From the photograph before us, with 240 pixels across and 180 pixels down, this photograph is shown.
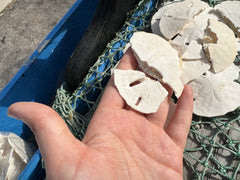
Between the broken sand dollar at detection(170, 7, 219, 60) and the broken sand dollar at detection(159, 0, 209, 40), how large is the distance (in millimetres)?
35

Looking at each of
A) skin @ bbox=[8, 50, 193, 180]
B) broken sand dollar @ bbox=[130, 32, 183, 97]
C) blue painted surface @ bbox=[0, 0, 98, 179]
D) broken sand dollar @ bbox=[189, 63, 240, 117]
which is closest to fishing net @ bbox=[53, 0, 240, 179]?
broken sand dollar @ bbox=[189, 63, 240, 117]

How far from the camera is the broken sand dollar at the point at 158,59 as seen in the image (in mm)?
1112

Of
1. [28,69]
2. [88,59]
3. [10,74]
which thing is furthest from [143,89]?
[10,74]

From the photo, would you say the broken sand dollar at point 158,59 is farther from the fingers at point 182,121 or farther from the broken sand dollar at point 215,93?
the broken sand dollar at point 215,93

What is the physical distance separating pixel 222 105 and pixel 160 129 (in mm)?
396

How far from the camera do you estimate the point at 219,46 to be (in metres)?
1.23

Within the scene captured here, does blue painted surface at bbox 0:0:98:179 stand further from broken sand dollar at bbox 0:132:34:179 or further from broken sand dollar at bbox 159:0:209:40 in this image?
broken sand dollar at bbox 159:0:209:40

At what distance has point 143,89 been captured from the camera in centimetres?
110

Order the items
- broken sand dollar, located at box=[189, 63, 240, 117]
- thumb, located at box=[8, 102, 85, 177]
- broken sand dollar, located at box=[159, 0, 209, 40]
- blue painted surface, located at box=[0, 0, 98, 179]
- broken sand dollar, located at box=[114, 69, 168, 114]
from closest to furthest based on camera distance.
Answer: thumb, located at box=[8, 102, 85, 177]
broken sand dollar, located at box=[114, 69, 168, 114]
broken sand dollar, located at box=[189, 63, 240, 117]
broken sand dollar, located at box=[159, 0, 209, 40]
blue painted surface, located at box=[0, 0, 98, 179]

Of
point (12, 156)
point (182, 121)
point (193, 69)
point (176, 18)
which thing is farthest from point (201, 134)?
point (12, 156)

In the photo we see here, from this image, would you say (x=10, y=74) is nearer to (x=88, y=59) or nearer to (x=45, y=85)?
(x=45, y=85)

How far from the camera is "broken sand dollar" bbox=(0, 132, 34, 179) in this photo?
1.35 meters

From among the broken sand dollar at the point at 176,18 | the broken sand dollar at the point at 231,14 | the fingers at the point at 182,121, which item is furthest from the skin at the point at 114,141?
the broken sand dollar at the point at 231,14

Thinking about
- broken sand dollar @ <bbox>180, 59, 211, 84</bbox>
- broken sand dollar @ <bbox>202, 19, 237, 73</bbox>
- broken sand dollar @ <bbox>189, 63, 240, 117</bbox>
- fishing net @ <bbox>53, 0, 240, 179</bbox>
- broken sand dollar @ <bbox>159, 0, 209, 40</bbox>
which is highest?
broken sand dollar @ <bbox>159, 0, 209, 40</bbox>
